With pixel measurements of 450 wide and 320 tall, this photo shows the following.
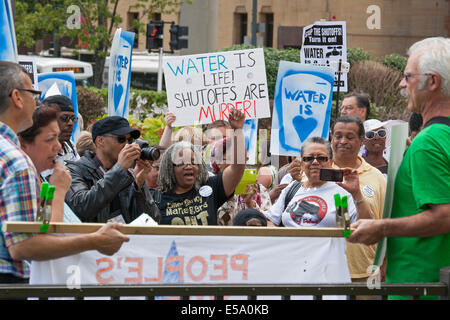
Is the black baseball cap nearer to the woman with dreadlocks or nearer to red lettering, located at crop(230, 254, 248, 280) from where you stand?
the woman with dreadlocks

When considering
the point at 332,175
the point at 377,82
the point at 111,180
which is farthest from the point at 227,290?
the point at 377,82

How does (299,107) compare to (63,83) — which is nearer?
(299,107)

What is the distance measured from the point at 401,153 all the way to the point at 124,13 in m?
37.0

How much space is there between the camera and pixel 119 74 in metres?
7.45

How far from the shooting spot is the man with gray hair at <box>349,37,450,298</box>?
3.20m

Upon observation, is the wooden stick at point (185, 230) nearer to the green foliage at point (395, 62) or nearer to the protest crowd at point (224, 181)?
the protest crowd at point (224, 181)

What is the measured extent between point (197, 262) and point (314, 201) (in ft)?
5.73

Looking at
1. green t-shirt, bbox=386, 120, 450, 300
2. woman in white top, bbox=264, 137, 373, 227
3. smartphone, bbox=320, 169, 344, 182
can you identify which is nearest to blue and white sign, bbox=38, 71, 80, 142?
woman in white top, bbox=264, 137, 373, 227

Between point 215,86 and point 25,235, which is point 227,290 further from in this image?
point 215,86

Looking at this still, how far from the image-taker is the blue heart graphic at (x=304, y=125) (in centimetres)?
700

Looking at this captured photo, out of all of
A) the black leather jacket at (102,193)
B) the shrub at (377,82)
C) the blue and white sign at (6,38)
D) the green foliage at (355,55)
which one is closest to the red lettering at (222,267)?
the black leather jacket at (102,193)

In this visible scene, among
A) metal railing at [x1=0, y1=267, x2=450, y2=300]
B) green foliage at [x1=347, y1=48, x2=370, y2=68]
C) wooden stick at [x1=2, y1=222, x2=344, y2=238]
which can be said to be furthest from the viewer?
green foliage at [x1=347, y1=48, x2=370, y2=68]

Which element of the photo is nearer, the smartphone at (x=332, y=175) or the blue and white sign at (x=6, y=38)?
the smartphone at (x=332, y=175)
